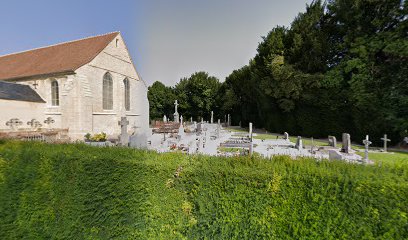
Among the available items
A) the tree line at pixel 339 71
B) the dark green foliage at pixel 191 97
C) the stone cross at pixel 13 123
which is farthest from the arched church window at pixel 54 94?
the dark green foliage at pixel 191 97

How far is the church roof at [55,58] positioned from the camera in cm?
1975

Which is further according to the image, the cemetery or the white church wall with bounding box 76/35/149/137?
the white church wall with bounding box 76/35/149/137

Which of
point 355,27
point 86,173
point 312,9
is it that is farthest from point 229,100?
point 86,173

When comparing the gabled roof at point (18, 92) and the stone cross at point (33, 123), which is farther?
the stone cross at point (33, 123)

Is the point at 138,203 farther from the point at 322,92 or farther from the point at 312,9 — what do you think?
the point at 312,9

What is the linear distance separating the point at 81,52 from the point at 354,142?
96.4 ft

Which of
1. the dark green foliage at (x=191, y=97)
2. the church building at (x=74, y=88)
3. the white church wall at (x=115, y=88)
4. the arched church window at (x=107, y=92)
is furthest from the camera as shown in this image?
the dark green foliage at (x=191, y=97)

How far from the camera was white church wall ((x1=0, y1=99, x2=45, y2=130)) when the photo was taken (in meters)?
17.2

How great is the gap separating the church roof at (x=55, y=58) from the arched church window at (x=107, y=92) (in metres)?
2.67

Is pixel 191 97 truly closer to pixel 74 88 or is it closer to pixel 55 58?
pixel 55 58

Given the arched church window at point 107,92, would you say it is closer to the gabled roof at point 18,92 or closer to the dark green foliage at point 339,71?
the gabled roof at point 18,92

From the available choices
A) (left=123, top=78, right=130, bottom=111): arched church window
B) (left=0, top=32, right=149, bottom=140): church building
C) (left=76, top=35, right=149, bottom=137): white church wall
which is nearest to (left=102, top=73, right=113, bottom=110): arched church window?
(left=0, top=32, right=149, bottom=140): church building

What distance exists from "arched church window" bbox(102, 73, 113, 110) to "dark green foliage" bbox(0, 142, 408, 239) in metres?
18.3

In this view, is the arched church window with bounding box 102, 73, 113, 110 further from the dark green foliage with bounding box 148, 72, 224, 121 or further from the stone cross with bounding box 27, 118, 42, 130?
the dark green foliage with bounding box 148, 72, 224, 121
